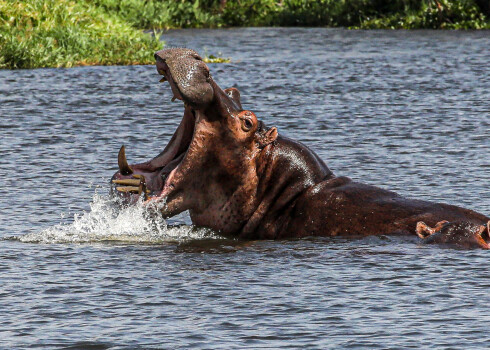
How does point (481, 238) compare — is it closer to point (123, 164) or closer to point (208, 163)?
point (208, 163)

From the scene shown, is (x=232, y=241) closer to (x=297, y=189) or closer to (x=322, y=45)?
(x=297, y=189)

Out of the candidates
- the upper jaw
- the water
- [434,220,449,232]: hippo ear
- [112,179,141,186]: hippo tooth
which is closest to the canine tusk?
[112,179,141,186]: hippo tooth

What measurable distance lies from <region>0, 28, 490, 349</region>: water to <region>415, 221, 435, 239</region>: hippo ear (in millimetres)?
118

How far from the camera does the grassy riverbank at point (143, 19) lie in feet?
100

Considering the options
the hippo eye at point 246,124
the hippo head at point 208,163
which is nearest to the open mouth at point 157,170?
the hippo head at point 208,163

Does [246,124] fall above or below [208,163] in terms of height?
above

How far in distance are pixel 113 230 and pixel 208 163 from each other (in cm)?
176

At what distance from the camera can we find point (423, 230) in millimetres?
9828

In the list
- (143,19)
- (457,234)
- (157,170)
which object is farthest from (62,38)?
(457,234)

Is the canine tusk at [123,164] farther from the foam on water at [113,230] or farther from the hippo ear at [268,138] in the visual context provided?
the hippo ear at [268,138]

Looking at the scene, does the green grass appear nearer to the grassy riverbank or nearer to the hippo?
the grassy riverbank

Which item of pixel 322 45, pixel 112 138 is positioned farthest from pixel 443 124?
pixel 322 45

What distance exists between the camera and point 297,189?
10.0 metres

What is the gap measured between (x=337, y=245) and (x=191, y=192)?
4.75 feet
